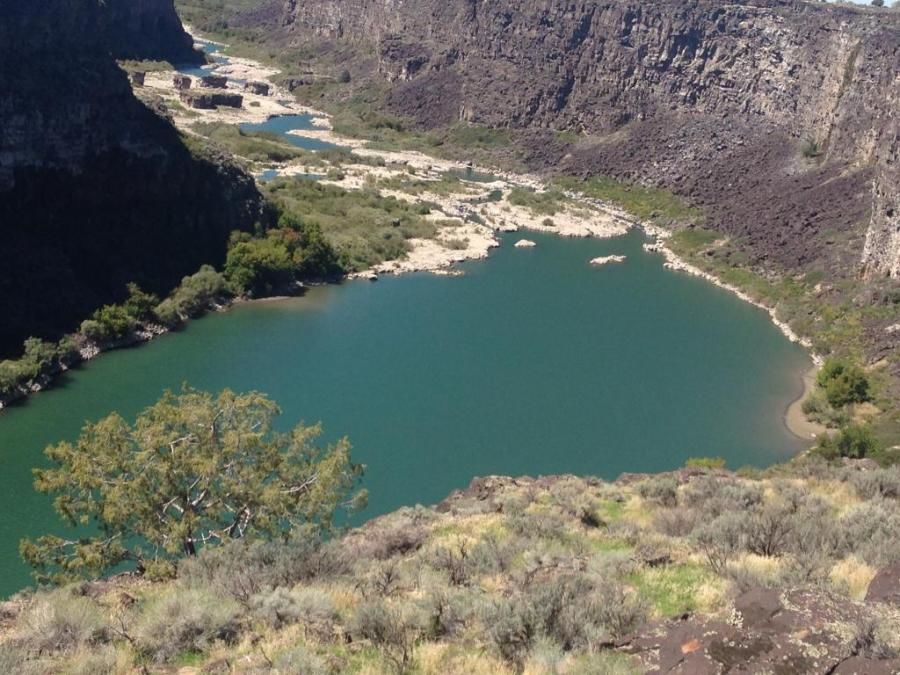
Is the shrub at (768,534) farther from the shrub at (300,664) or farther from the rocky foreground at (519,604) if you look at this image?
the shrub at (300,664)

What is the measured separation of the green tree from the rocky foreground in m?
3.34

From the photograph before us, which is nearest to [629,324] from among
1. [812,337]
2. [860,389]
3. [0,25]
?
[812,337]

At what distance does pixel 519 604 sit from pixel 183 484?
14.1m

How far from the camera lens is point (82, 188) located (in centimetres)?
5941

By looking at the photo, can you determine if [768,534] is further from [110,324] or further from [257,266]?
[257,266]

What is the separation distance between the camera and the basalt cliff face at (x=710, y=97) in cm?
8312

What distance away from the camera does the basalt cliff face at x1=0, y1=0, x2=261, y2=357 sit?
177ft

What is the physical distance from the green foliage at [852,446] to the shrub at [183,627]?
1328 inches

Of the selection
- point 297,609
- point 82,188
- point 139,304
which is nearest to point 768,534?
point 297,609

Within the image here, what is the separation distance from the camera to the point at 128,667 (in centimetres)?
1333

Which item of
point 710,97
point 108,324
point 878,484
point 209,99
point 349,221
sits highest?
point 710,97

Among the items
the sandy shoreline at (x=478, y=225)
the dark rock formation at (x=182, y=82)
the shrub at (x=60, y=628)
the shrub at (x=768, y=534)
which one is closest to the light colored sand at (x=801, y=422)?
the sandy shoreline at (x=478, y=225)

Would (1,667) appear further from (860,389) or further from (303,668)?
(860,389)

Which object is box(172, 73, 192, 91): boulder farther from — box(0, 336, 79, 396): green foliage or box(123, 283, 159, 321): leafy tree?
box(0, 336, 79, 396): green foliage
